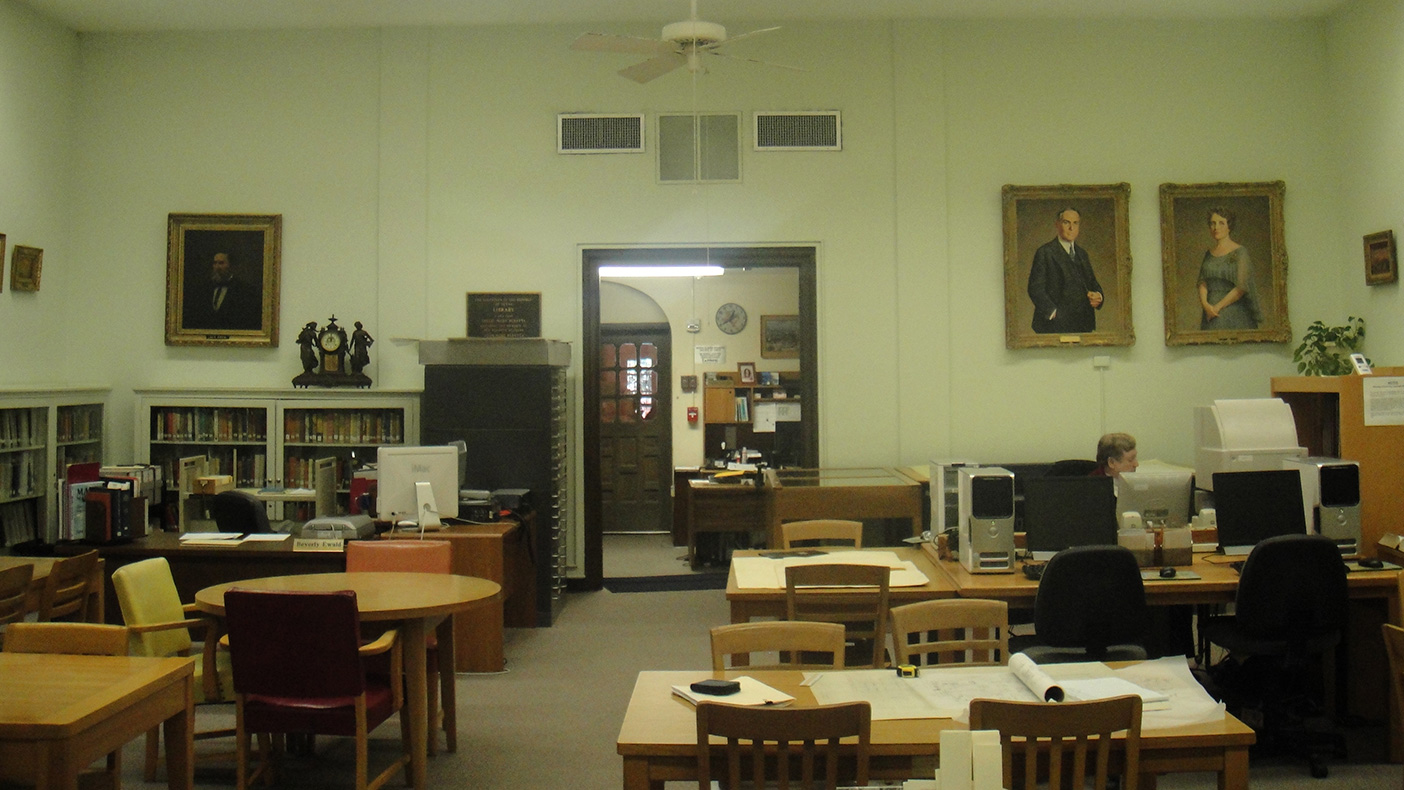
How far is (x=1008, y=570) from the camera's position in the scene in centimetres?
449

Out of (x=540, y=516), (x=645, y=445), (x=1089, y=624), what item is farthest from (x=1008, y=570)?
(x=645, y=445)

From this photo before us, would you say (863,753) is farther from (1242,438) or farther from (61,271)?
(61,271)

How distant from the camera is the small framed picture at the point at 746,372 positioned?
11.3 meters

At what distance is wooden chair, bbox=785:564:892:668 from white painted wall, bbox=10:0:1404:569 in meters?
3.55

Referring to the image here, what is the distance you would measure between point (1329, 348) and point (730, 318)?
5873 millimetres

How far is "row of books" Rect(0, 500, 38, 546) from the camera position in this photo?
263 inches

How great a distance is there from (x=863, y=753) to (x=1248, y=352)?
665cm

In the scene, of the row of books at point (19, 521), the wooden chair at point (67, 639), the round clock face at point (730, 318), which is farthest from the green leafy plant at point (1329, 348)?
the row of books at point (19, 521)

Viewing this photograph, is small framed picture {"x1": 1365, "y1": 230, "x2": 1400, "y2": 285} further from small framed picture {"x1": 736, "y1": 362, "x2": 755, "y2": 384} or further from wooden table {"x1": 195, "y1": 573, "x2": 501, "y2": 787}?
wooden table {"x1": 195, "y1": 573, "x2": 501, "y2": 787}

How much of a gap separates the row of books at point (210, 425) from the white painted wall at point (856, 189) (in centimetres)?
44

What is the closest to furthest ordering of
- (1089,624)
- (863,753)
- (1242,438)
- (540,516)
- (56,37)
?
(863,753), (1089,624), (1242,438), (540,516), (56,37)

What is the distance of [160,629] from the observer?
4.00 meters

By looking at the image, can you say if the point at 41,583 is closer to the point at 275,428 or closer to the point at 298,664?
the point at 298,664

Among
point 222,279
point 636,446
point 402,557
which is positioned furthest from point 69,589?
point 636,446
